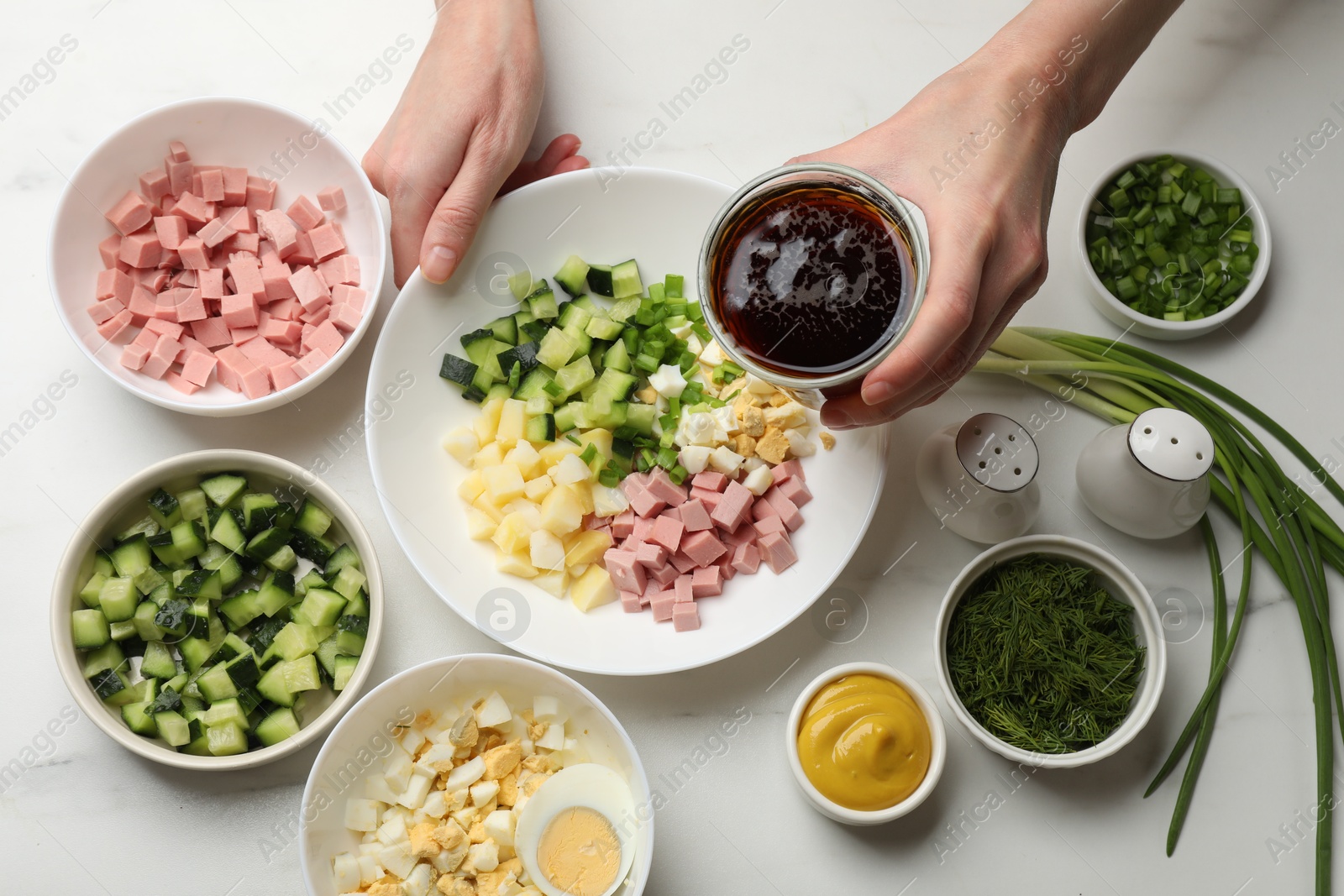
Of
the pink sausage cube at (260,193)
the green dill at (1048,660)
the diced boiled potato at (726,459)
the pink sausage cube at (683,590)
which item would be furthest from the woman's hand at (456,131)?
the green dill at (1048,660)

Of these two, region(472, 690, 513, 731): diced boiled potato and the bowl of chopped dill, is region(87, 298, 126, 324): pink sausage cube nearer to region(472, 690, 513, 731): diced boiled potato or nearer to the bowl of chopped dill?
region(472, 690, 513, 731): diced boiled potato

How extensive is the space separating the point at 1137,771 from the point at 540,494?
1.40m

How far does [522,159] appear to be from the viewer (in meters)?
2.07

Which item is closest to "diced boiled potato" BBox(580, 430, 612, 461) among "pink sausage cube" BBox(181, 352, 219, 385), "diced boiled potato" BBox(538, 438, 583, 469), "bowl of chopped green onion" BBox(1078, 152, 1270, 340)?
"diced boiled potato" BBox(538, 438, 583, 469)

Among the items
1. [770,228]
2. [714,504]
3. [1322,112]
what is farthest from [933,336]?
[1322,112]

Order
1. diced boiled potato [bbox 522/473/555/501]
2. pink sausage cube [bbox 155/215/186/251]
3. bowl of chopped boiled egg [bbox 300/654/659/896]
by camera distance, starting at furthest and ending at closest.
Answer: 1. pink sausage cube [bbox 155/215/186/251]
2. diced boiled potato [bbox 522/473/555/501]
3. bowl of chopped boiled egg [bbox 300/654/659/896]

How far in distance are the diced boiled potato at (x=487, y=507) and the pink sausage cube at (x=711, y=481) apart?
0.40m

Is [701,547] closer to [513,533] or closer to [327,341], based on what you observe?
[513,533]

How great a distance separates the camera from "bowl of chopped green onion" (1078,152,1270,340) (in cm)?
197

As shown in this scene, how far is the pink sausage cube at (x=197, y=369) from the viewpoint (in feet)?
6.06

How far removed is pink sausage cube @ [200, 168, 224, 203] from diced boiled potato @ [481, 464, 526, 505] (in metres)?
0.85

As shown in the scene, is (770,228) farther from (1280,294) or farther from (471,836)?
(1280,294)

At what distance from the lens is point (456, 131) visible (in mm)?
1769

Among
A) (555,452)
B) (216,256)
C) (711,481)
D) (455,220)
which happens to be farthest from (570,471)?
(216,256)
